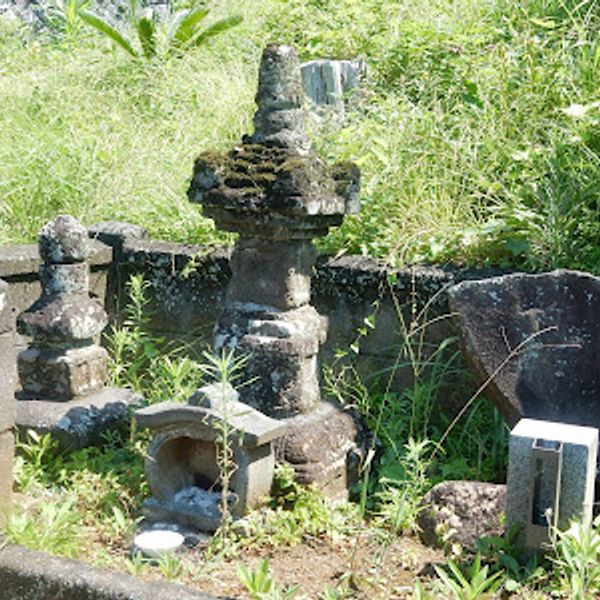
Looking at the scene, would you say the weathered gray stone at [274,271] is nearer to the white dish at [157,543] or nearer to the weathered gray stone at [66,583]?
the white dish at [157,543]

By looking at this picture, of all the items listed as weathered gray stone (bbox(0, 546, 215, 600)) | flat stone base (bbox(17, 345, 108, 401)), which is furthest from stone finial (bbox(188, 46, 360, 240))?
weathered gray stone (bbox(0, 546, 215, 600))

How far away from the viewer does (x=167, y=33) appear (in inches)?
391

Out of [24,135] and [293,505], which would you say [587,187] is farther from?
[24,135]

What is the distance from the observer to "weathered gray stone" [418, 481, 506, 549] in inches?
196

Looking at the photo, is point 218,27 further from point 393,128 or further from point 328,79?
point 393,128

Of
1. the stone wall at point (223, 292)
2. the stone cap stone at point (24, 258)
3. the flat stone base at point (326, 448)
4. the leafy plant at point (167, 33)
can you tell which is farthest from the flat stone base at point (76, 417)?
the leafy plant at point (167, 33)

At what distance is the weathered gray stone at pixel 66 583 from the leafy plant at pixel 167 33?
6327 millimetres

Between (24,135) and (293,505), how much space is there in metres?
3.97

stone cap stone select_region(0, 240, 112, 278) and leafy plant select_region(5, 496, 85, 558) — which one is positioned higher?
stone cap stone select_region(0, 240, 112, 278)

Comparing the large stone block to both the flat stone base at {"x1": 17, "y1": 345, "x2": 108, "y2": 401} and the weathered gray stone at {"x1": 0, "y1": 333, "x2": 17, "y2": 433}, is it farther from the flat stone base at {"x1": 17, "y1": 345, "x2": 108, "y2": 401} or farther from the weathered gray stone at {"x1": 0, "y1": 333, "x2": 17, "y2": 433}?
the flat stone base at {"x1": 17, "y1": 345, "x2": 108, "y2": 401}

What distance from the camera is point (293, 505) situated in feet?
17.7

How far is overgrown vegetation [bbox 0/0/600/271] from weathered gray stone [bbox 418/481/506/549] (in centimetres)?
136

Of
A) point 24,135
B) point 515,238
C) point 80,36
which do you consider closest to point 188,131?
point 24,135

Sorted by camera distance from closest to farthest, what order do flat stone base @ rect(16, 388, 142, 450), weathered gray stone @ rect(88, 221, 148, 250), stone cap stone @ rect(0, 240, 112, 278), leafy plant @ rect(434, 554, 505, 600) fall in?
leafy plant @ rect(434, 554, 505, 600) < flat stone base @ rect(16, 388, 142, 450) < stone cap stone @ rect(0, 240, 112, 278) < weathered gray stone @ rect(88, 221, 148, 250)
